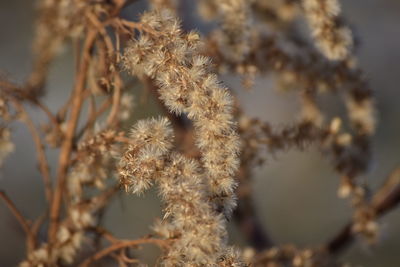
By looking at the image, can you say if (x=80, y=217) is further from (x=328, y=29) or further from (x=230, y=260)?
(x=328, y=29)

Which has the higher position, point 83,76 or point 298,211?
point 298,211

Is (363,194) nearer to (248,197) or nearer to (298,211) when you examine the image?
(248,197)

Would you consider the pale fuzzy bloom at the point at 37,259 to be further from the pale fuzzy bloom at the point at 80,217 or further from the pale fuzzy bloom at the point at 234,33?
the pale fuzzy bloom at the point at 234,33

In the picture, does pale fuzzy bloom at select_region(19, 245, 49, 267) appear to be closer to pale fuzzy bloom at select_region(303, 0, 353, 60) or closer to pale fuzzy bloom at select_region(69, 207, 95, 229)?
pale fuzzy bloom at select_region(69, 207, 95, 229)

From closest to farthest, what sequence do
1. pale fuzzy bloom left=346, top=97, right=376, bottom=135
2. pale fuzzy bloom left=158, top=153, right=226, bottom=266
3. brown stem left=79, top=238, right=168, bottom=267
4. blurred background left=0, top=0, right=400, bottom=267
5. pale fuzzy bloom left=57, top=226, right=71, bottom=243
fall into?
pale fuzzy bloom left=158, top=153, right=226, bottom=266, brown stem left=79, top=238, right=168, bottom=267, pale fuzzy bloom left=57, top=226, right=71, bottom=243, pale fuzzy bloom left=346, top=97, right=376, bottom=135, blurred background left=0, top=0, right=400, bottom=267

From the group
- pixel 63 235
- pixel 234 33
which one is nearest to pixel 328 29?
pixel 234 33

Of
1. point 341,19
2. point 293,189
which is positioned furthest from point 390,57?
point 341,19

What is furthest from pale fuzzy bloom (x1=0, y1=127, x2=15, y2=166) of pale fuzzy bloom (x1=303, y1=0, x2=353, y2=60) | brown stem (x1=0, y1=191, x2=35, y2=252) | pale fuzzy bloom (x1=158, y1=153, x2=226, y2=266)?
pale fuzzy bloom (x1=303, y1=0, x2=353, y2=60)

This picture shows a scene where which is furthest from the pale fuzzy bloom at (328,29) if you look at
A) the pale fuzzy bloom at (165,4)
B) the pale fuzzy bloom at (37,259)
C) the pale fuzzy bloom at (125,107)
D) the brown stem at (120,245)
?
the pale fuzzy bloom at (37,259)

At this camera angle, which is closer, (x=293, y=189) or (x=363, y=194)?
(x=363, y=194)
